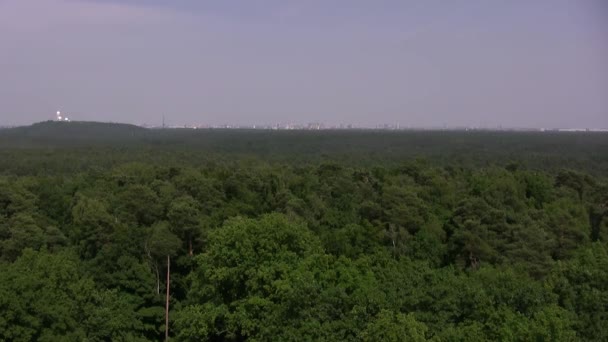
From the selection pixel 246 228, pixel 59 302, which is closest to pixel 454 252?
pixel 246 228

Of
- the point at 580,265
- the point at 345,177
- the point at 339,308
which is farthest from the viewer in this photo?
the point at 345,177

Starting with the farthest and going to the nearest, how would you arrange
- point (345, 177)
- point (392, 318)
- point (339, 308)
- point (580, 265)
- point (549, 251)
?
point (345, 177) < point (549, 251) < point (580, 265) < point (339, 308) < point (392, 318)

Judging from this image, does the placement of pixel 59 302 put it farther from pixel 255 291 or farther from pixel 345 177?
pixel 345 177

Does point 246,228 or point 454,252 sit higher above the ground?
point 246,228
